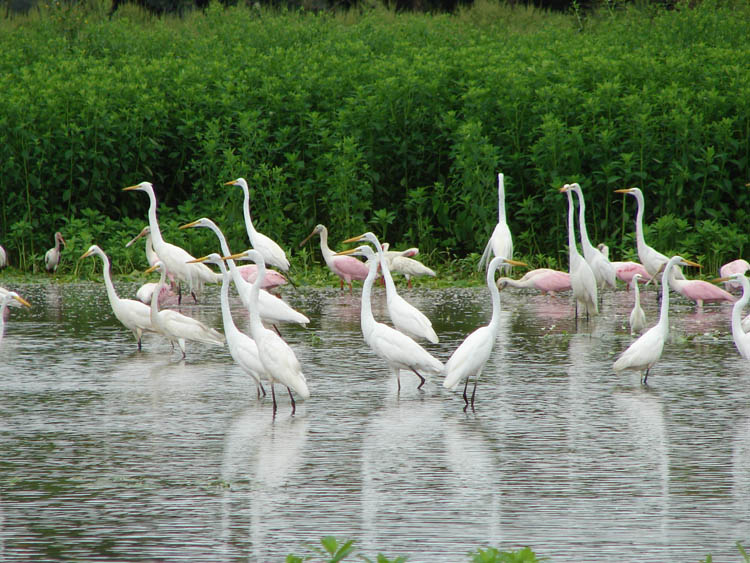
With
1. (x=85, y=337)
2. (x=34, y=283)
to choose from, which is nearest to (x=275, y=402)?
(x=85, y=337)

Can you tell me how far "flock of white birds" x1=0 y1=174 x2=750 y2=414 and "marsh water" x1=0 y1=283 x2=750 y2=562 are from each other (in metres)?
0.30

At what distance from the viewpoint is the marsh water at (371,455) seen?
551cm

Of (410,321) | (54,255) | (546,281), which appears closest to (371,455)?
(410,321)

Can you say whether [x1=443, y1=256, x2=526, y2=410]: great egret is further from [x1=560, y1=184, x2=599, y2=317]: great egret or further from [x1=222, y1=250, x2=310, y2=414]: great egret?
[x1=560, y1=184, x2=599, y2=317]: great egret

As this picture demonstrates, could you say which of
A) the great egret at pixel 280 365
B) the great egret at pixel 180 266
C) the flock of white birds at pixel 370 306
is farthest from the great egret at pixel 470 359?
the great egret at pixel 180 266

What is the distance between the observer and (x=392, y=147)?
18.0 meters

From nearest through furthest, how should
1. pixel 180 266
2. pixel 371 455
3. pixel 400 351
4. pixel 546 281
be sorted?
1. pixel 371 455
2. pixel 400 351
3. pixel 180 266
4. pixel 546 281

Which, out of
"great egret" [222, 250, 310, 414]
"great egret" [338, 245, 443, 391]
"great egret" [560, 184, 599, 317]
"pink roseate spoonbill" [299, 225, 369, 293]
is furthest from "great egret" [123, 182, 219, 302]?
"great egret" [222, 250, 310, 414]

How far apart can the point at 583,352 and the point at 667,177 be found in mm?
6969

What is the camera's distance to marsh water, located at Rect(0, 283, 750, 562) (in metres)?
5.51

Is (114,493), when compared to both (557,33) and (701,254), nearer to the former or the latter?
(701,254)

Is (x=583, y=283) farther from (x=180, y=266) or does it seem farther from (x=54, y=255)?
(x=54, y=255)

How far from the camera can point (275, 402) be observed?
853 centimetres

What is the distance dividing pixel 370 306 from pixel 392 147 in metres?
8.09
